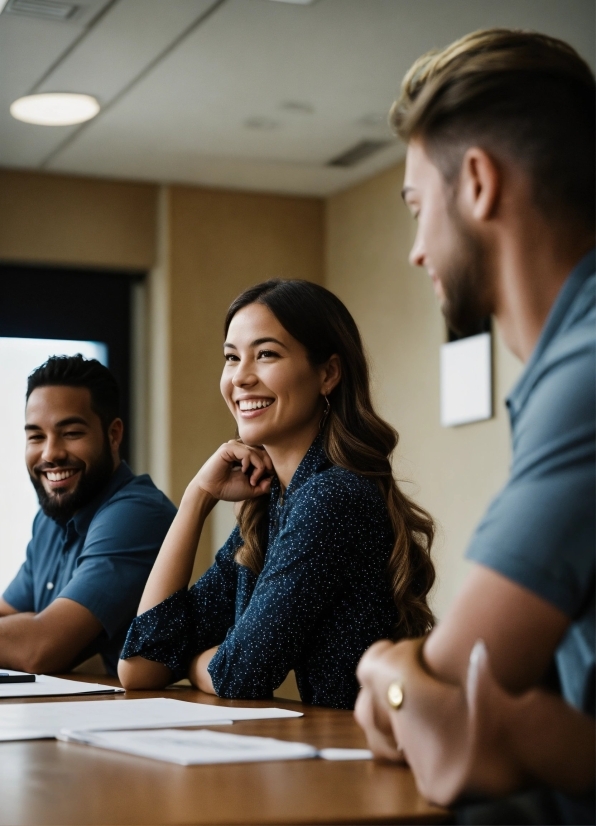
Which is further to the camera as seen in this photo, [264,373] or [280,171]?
[280,171]

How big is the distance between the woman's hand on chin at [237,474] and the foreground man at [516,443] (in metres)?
1.21

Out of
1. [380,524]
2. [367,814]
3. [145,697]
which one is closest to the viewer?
[367,814]

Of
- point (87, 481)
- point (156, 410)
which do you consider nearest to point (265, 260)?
point (156, 410)

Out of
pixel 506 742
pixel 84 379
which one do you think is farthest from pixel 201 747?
pixel 84 379

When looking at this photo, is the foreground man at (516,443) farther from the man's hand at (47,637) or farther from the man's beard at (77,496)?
the man's beard at (77,496)

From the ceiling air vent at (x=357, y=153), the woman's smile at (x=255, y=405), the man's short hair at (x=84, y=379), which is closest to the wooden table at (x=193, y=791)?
the woman's smile at (x=255, y=405)

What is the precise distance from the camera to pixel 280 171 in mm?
5352

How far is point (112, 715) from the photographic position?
143 cm

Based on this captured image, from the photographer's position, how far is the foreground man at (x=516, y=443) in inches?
33.3

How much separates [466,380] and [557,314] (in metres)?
3.81

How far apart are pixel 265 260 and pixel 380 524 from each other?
3911 mm

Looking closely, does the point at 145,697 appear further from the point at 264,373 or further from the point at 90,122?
the point at 90,122

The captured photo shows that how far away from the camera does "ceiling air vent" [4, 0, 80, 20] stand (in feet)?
11.7

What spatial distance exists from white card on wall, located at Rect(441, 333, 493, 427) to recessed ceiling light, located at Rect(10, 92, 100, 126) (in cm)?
177
